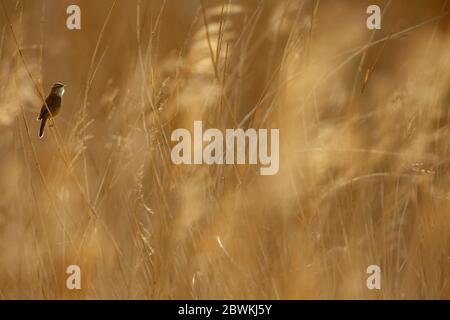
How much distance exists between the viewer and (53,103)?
94.7 inches

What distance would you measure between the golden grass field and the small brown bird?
24 mm

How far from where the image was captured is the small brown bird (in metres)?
2.40

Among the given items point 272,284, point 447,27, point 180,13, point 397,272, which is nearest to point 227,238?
point 272,284

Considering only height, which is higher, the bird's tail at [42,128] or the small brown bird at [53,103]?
the small brown bird at [53,103]

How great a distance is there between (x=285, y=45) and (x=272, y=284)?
817 millimetres

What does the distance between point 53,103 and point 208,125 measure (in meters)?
0.53

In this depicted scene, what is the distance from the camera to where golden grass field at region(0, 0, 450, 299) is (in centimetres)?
241

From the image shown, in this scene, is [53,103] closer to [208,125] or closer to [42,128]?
[42,128]

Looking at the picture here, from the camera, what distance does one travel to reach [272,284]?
243cm

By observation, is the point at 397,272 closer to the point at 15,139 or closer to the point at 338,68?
the point at 338,68

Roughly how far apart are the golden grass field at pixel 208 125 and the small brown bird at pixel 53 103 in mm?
24

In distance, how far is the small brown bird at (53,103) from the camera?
240 centimetres

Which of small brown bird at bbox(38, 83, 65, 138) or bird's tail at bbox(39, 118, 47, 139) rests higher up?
small brown bird at bbox(38, 83, 65, 138)

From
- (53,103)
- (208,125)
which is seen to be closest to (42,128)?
(53,103)
